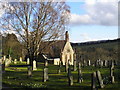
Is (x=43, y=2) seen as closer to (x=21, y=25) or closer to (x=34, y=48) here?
(x=21, y=25)

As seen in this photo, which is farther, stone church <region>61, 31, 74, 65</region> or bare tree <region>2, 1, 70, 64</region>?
stone church <region>61, 31, 74, 65</region>

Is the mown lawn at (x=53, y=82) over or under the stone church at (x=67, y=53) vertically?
under

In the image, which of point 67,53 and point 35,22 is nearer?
point 35,22

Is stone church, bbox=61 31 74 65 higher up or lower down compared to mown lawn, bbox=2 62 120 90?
higher up

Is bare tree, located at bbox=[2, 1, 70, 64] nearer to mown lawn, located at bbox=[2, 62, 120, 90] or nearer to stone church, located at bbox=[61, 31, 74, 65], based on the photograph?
mown lawn, located at bbox=[2, 62, 120, 90]

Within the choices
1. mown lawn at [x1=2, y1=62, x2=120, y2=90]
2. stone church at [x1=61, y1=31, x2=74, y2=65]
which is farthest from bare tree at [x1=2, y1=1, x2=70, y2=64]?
stone church at [x1=61, y1=31, x2=74, y2=65]

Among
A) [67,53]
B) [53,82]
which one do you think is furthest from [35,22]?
[67,53]

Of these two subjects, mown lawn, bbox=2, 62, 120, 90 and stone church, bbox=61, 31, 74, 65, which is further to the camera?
stone church, bbox=61, 31, 74, 65

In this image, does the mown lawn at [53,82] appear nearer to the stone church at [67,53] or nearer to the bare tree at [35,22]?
the bare tree at [35,22]

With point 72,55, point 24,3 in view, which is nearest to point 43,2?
point 24,3

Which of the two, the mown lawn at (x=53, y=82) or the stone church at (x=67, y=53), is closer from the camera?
the mown lawn at (x=53, y=82)

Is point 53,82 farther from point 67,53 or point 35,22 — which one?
point 67,53

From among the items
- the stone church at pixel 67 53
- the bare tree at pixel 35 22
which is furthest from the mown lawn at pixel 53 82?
the stone church at pixel 67 53

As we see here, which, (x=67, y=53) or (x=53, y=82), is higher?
(x=67, y=53)
